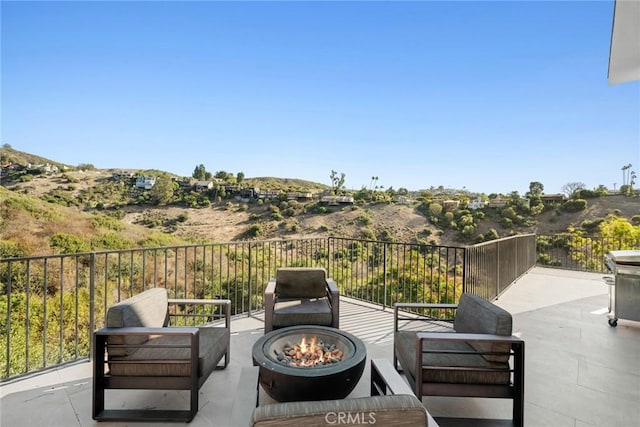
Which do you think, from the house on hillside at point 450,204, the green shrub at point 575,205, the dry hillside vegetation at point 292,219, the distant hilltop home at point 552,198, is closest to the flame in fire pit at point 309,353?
the dry hillside vegetation at point 292,219

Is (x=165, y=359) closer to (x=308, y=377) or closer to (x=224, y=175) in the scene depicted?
(x=308, y=377)

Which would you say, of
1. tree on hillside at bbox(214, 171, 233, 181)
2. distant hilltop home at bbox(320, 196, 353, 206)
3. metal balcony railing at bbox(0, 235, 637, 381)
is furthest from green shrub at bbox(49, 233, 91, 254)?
distant hilltop home at bbox(320, 196, 353, 206)

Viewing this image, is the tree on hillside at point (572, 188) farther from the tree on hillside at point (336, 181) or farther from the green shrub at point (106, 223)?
the green shrub at point (106, 223)

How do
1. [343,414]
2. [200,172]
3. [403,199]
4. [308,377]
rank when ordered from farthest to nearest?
[200,172] → [403,199] → [308,377] → [343,414]

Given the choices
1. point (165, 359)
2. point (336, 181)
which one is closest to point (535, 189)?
point (336, 181)

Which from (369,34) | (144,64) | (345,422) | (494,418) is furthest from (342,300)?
(144,64)

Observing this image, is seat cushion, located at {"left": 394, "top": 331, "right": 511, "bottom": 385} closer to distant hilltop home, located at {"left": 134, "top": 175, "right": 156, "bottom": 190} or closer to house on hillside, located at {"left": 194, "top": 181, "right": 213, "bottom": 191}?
house on hillside, located at {"left": 194, "top": 181, "right": 213, "bottom": 191}

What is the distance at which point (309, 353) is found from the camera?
2.15 metres

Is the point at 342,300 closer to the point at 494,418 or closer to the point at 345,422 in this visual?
the point at 494,418

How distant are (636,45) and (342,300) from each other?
5098 millimetres

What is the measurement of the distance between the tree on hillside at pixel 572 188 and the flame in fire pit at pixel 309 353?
2393 centimetres

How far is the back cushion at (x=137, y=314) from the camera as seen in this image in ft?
6.52

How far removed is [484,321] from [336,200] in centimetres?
2229

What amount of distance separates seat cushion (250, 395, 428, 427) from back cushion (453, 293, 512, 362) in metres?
1.38
